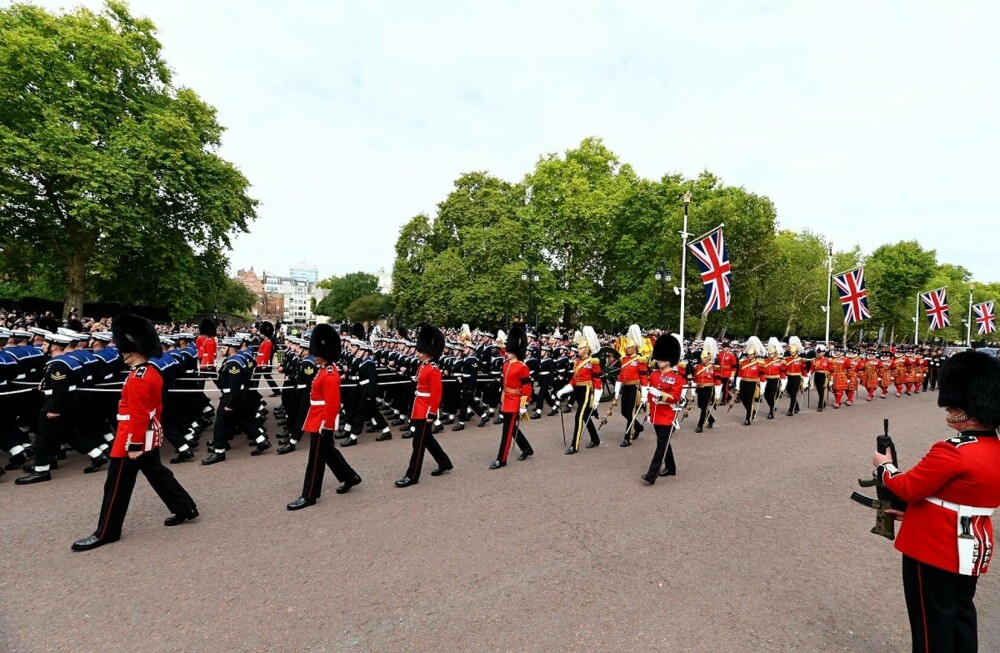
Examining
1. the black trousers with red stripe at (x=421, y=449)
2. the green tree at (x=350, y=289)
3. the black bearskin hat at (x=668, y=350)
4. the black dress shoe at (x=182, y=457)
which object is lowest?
the black dress shoe at (x=182, y=457)

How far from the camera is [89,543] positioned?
4.73 meters

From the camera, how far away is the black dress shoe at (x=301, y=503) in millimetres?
5816

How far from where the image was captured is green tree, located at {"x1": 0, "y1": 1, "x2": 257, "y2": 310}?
20.2 m

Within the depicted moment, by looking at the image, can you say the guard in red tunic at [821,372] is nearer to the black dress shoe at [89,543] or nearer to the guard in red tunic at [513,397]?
the guard in red tunic at [513,397]

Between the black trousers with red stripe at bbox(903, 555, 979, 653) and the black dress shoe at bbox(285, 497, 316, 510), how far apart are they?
17.6ft

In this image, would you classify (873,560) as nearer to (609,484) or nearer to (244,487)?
(609,484)

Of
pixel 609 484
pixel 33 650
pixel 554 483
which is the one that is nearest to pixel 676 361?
pixel 609 484

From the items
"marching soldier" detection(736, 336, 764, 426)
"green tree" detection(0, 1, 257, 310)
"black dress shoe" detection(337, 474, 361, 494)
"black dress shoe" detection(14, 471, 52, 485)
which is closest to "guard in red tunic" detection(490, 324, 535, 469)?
"black dress shoe" detection(337, 474, 361, 494)

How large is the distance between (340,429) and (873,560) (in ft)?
28.9

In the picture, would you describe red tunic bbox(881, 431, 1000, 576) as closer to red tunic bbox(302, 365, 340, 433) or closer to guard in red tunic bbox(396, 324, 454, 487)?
guard in red tunic bbox(396, 324, 454, 487)

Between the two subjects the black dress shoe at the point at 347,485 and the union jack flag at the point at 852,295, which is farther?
the union jack flag at the point at 852,295

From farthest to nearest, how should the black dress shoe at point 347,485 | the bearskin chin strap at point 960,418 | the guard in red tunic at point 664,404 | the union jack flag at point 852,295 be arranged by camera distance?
the union jack flag at point 852,295, the guard in red tunic at point 664,404, the black dress shoe at point 347,485, the bearskin chin strap at point 960,418

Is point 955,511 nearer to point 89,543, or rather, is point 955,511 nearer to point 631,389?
point 89,543

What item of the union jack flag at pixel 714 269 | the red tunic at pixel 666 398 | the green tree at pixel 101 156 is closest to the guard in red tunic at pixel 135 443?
the red tunic at pixel 666 398
